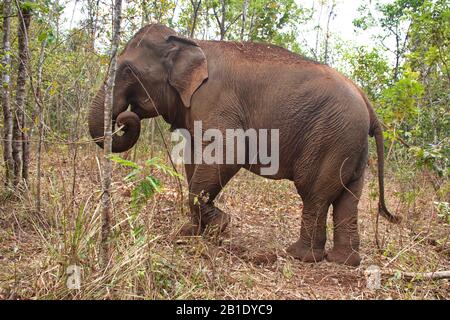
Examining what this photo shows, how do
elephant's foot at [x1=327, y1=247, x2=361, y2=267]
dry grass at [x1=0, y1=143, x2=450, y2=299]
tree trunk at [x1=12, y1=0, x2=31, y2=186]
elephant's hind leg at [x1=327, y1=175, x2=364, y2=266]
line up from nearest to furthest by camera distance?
dry grass at [x1=0, y1=143, x2=450, y2=299] → elephant's foot at [x1=327, y1=247, x2=361, y2=267] → elephant's hind leg at [x1=327, y1=175, x2=364, y2=266] → tree trunk at [x1=12, y1=0, x2=31, y2=186]

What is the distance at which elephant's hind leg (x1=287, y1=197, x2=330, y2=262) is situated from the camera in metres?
4.83

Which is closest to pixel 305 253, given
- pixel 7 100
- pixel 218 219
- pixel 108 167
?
pixel 218 219

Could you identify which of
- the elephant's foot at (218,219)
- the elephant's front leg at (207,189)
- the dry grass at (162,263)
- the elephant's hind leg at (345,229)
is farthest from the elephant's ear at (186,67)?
the elephant's hind leg at (345,229)

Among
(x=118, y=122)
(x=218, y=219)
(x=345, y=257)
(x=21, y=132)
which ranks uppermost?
(x=118, y=122)

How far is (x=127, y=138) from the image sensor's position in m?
5.12

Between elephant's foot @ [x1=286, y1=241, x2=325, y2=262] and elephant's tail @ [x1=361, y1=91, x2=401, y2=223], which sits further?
elephant's tail @ [x1=361, y1=91, x2=401, y2=223]

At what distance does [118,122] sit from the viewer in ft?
16.2

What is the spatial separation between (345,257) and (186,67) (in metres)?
2.61

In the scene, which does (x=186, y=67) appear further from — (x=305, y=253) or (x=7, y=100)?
(x=305, y=253)

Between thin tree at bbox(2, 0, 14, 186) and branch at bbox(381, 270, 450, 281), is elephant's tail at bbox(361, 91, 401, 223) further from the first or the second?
thin tree at bbox(2, 0, 14, 186)

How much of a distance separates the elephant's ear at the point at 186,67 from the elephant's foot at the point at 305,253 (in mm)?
1876

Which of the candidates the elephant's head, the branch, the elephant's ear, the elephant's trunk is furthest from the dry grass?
the elephant's ear

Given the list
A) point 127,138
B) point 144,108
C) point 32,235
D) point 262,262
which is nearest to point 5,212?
point 32,235

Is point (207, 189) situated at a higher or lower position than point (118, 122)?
lower
